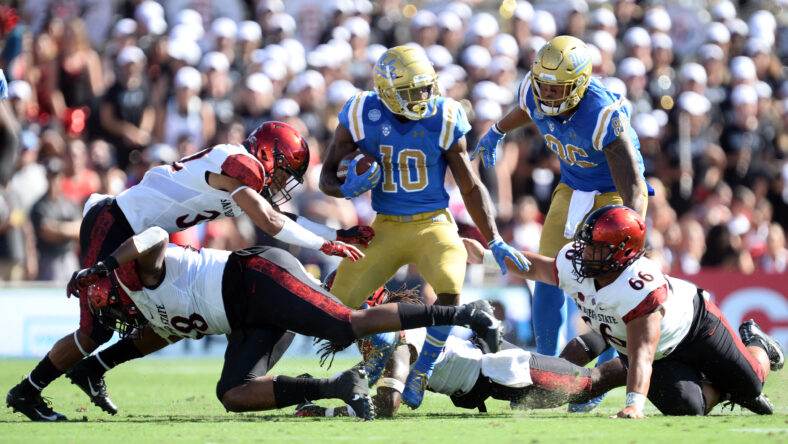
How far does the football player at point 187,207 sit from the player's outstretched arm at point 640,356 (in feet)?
5.44

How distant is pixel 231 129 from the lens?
11859 millimetres

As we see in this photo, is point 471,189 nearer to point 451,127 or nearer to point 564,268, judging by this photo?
point 451,127

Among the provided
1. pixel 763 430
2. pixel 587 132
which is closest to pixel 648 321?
pixel 763 430

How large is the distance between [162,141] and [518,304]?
4.40 m

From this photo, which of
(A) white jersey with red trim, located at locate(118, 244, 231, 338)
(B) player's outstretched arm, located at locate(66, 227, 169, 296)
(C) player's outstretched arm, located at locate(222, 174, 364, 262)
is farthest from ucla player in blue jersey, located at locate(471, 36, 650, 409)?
(B) player's outstretched arm, located at locate(66, 227, 169, 296)

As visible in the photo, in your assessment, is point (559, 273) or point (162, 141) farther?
point (162, 141)

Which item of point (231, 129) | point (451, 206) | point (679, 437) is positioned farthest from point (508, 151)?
point (679, 437)

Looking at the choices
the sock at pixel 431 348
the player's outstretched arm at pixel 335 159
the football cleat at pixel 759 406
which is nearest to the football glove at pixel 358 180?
the player's outstretched arm at pixel 335 159

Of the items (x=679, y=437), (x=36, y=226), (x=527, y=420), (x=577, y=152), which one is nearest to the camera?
(x=679, y=437)

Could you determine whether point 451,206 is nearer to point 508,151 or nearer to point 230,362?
point 508,151

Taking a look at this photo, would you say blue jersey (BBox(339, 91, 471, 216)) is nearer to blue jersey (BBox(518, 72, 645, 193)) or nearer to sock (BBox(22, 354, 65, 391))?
blue jersey (BBox(518, 72, 645, 193))

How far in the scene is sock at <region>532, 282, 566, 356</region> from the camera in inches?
293

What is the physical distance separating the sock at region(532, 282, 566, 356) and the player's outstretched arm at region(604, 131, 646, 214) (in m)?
0.95

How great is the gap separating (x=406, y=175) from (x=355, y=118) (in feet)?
1.65
